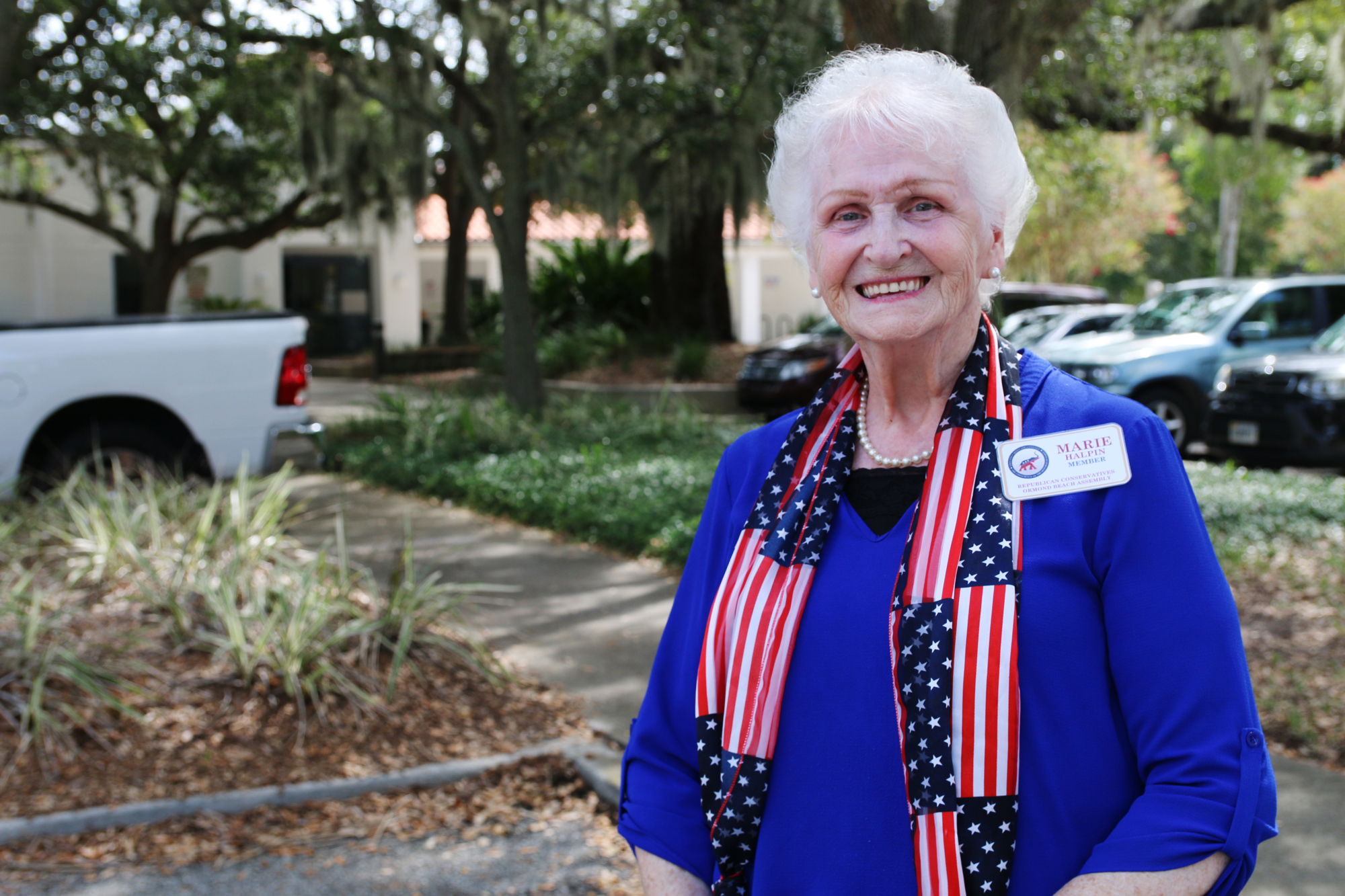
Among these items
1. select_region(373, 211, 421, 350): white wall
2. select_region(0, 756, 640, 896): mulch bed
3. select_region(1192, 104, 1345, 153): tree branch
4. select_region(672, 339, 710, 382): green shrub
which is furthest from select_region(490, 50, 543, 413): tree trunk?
select_region(373, 211, 421, 350): white wall

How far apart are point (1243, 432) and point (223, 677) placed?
9.38 meters

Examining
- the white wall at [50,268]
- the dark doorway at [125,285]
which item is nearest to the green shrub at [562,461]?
the white wall at [50,268]

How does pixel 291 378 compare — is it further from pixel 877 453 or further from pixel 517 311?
pixel 877 453

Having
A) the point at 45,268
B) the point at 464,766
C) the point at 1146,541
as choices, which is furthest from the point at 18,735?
the point at 45,268

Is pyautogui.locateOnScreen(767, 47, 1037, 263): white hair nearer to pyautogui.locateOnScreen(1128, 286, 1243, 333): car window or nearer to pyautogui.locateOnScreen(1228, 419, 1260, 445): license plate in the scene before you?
pyautogui.locateOnScreen(1228, 419, 1260, 445): license plate

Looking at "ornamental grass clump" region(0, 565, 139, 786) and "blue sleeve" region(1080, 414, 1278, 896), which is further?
"ornamental grass clump" region(0, 565, 139, 786)

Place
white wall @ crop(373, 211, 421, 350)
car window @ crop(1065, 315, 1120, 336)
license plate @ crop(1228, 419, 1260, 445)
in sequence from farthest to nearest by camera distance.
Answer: white wall @ crop(373, 211, 421, 350), car window @ crop(1065, 315, 1120, 336), license plate @ crop(1228, 419, 1260, 445)

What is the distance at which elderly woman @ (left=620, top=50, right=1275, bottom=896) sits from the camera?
149 cm

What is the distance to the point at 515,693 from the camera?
4.78 metres

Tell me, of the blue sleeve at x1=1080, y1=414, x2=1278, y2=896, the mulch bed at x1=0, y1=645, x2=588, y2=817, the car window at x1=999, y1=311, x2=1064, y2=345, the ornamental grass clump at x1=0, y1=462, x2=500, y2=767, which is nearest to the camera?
the blue sleeve at x1=1080, y1=414, x2=1278, y2=896

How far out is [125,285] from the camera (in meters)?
27.4

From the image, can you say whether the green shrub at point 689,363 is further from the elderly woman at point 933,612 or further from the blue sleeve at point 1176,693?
the blue sleeve at point 1176,693

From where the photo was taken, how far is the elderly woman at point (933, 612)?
1491 millimetres

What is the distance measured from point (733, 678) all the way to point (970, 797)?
15.2 inches
